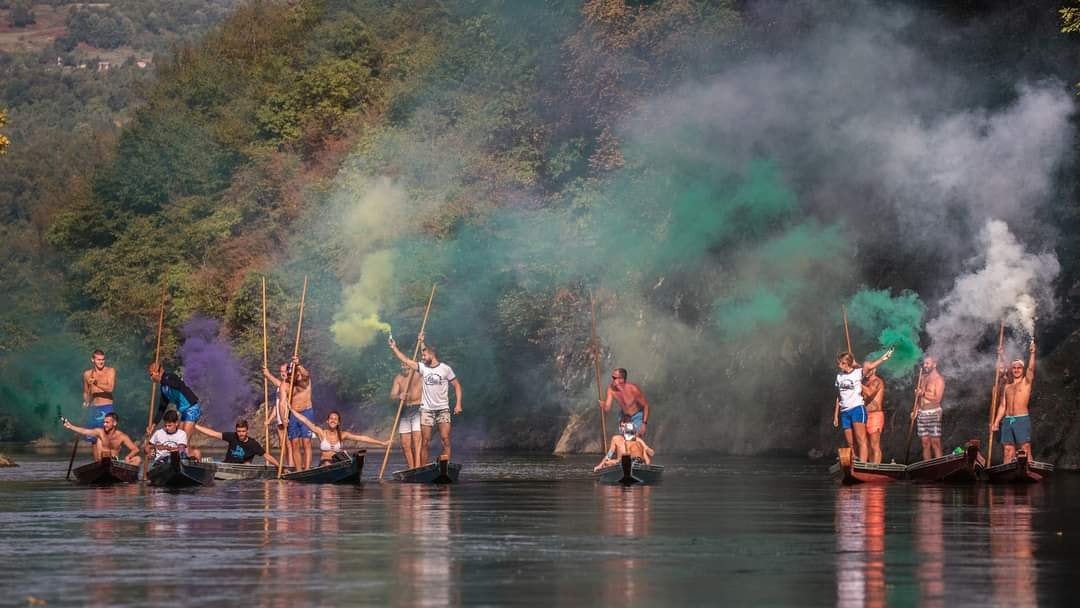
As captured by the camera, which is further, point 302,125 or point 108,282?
point 108,282

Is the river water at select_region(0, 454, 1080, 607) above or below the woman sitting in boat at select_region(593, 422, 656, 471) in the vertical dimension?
below

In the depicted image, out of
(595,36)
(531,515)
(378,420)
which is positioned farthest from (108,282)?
(531,515)

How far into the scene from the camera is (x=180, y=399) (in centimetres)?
3412

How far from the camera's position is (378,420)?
69.1 meters

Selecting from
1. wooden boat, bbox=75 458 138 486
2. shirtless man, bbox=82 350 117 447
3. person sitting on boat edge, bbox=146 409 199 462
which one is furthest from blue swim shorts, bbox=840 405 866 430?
shirtless man, bbox=82 350 117 447

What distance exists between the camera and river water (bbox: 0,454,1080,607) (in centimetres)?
1427

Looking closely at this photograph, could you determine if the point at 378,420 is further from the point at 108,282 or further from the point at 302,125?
the point at 108,282

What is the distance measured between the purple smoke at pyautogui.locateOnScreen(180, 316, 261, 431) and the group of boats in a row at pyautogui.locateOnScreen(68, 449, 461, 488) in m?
41.8

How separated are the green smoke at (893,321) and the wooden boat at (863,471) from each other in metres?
10.5

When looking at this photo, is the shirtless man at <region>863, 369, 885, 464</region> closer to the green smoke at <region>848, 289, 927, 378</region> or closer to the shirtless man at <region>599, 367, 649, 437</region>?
the shirtless man at <region>599, 367, 649, 437</region>

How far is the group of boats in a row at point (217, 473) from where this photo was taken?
30938mm

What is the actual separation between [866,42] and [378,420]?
2615cm

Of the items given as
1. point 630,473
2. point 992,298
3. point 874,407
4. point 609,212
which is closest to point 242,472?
point 630,473

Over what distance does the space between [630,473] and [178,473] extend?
6.59 metres
